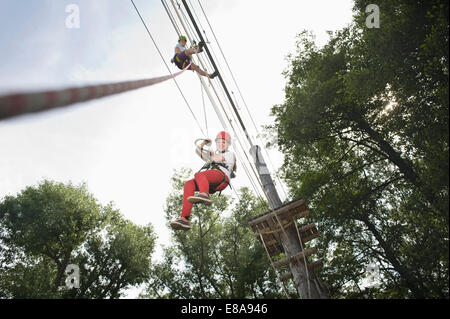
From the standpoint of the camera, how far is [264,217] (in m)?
5.90

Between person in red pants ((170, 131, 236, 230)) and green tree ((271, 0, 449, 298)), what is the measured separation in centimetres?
439

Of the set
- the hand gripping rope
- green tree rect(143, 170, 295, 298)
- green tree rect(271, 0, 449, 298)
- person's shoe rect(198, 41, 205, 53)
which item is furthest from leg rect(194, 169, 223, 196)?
green tree rect(143, 170, 295, 298)

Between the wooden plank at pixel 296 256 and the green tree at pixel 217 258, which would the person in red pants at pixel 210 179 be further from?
the green tree at pixel 217 258

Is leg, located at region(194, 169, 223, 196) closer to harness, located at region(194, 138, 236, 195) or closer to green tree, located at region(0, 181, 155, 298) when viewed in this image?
harness, located at region(194, 138, 236, 195)

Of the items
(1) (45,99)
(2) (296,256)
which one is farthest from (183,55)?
(2) (296,256)

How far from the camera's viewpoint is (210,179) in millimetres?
4867

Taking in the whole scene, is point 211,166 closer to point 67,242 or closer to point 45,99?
point 45,99

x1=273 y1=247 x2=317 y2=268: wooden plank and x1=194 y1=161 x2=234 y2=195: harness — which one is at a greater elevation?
x1=194 y1=161 x2=234 y2=195: harness

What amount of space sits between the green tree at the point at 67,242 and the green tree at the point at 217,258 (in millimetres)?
2499

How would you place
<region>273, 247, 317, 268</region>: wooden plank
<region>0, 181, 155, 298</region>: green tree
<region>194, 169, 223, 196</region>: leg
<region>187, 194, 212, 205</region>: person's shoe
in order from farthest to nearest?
<region>0, 181, 155, 298</region>: green tree, <region>273, 247, 317, 268</region>: wooden plank, <region>194, 169, 223, 196</region>: leg, <region>187, 194, 212, 205</region>: person's shoe

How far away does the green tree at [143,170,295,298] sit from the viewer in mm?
18609
